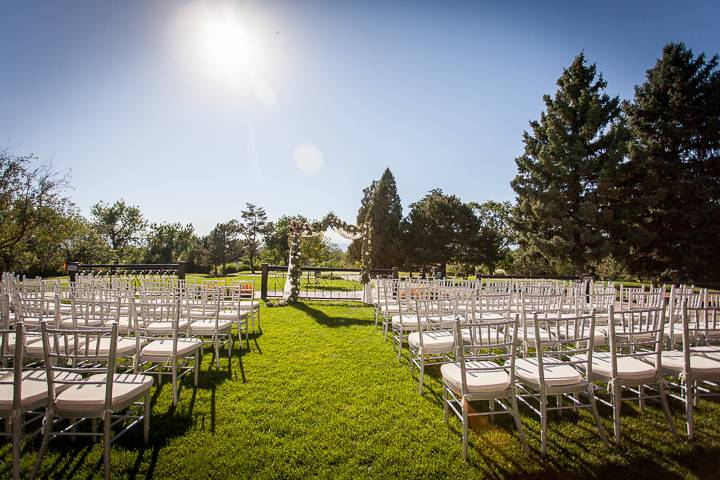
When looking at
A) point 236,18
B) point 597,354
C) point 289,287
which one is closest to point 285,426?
point 597,354

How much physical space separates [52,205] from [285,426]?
54.4ft

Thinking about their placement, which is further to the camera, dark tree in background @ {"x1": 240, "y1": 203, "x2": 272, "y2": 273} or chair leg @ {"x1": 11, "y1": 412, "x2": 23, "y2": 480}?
dark tree in background @ {"x1": 240, "y1": 203, "x2": 272, "y2": 273}

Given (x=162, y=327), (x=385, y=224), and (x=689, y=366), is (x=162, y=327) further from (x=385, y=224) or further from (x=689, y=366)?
(x=385, y=224)

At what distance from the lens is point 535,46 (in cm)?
514

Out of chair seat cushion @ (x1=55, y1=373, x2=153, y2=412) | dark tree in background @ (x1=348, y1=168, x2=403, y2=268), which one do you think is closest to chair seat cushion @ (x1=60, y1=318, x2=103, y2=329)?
chair seat cushion @ (x1=55, y1=373, x2=153, y2=412)

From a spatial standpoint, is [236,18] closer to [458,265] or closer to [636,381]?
[636,381]

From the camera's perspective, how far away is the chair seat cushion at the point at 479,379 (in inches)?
97.9

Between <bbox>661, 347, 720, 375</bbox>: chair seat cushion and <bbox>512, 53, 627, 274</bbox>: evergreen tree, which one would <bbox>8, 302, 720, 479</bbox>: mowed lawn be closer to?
<bbox>661, 347, 720, 375</bbox>: chair seat cushion

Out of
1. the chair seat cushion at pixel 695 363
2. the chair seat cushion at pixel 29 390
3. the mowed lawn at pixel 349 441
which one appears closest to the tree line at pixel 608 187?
the chair seat cushion at pixel 695 363

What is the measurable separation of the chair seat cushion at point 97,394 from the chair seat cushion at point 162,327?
Answer: 59.5 inches

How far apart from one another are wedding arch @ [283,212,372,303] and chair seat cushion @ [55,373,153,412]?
283 inches

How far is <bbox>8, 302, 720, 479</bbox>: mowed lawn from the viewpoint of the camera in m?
2.30

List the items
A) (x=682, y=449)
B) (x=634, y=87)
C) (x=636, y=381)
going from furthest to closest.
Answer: (x=634, y=87) → (x=636, y=381) → (x=682, y=449)

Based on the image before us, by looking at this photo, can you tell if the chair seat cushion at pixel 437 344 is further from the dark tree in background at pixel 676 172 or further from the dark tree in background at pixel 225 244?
the dark tree in background at pixel 225 244
